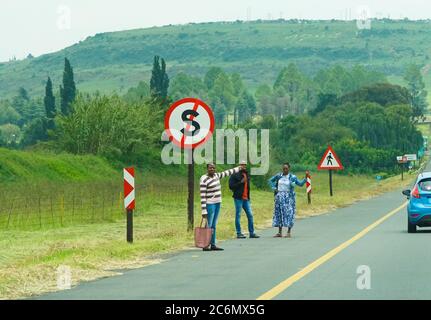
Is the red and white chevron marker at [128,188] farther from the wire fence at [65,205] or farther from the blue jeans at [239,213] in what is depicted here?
the wire fence at [65,205]

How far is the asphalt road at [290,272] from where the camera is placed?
1639cm

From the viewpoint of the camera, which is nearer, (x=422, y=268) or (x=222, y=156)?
(x=422, y=268)

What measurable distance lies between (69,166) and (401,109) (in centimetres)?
12687

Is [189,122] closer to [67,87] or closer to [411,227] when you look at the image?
[411,227]

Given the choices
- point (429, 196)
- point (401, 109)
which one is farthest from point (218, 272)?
point (401, 109)

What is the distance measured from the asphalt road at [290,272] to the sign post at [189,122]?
238 cm

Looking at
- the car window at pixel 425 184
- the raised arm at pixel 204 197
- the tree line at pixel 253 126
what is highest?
the raised arm at pixel 204 197

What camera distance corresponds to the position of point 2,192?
132 ft

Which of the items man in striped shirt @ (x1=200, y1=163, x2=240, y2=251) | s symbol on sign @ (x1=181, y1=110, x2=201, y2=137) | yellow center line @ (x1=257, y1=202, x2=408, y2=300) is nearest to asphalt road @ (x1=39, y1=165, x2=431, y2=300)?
yellow center line @ (x1=257, y1=202, x2=408, y2=300)

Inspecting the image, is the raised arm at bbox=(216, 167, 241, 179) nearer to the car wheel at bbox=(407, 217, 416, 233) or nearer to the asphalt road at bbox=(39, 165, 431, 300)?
the asphalt road at bbox=(39, 165, 431, 300)

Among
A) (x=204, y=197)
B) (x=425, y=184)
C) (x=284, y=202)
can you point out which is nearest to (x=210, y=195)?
(x=204, y=197)

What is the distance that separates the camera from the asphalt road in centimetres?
1639

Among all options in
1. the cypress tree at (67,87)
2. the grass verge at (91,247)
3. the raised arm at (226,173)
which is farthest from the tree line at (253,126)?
the raised arm at (226,173)
